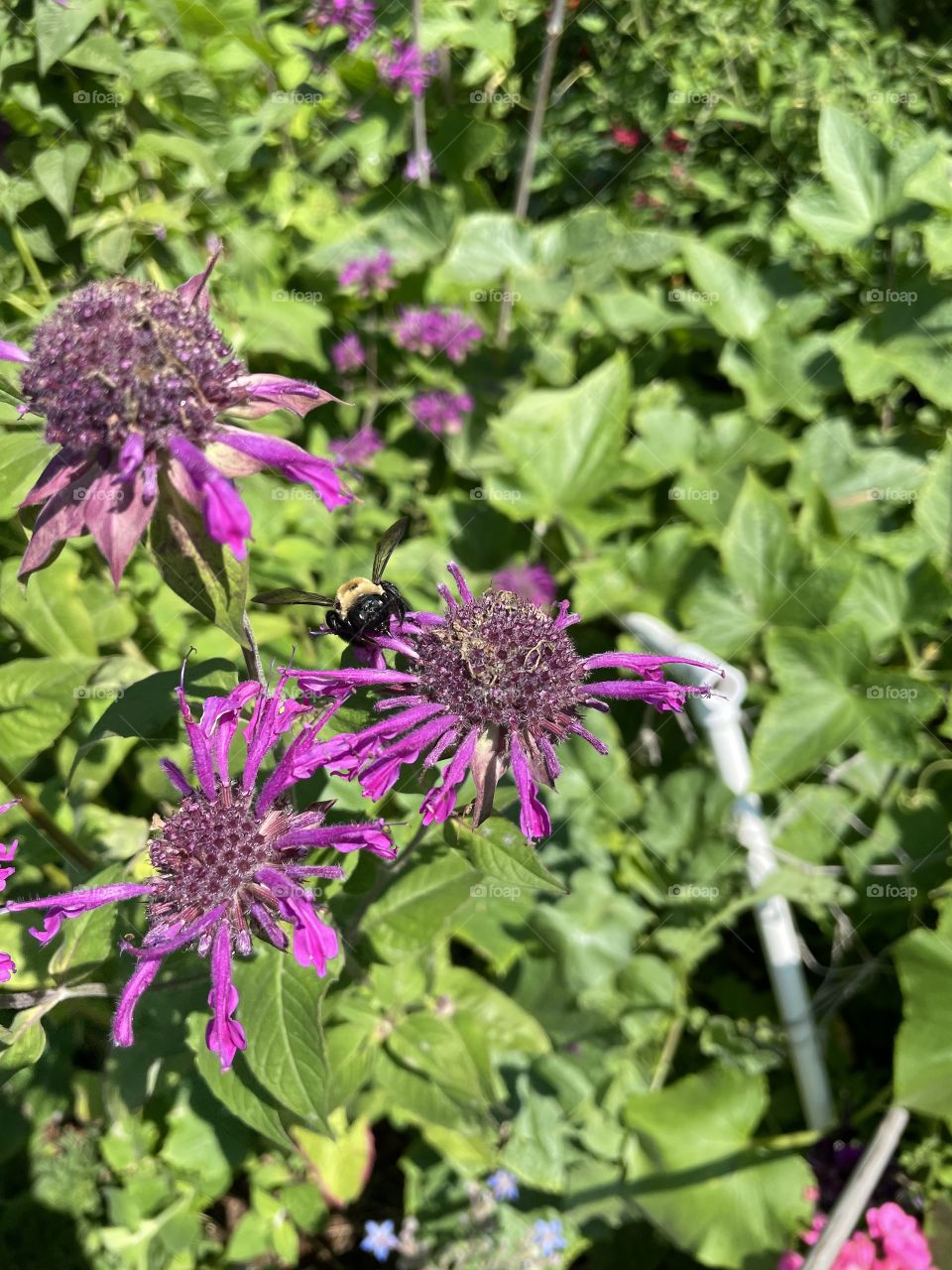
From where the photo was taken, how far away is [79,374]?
2.97ft

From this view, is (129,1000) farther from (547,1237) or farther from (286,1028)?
(547,1237)

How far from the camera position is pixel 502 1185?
1938mm

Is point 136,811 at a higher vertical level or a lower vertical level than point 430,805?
lower

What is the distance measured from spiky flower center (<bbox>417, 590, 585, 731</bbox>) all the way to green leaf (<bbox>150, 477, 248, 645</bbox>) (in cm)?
26

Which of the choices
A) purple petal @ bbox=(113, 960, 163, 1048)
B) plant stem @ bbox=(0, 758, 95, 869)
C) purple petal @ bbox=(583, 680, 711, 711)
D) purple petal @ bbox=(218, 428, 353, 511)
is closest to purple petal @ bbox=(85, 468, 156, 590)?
purple petal @ bbox=(218, 428, 353, 511)

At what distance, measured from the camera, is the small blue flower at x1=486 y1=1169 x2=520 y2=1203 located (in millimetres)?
1933

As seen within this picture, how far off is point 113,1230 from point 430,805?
1.44 metres

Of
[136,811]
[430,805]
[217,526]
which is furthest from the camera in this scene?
[136,811]

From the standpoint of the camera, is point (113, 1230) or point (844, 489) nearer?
point (113, 1230)

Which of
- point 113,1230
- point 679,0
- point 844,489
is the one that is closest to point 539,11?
point 679,0

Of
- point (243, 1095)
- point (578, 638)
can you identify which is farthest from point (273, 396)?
point (578, 638)

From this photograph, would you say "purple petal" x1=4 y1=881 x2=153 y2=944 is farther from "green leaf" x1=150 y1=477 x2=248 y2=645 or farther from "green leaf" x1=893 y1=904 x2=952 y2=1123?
"green leaf" x1=893 y1=904 x2=952 y2=1123

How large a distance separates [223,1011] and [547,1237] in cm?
138

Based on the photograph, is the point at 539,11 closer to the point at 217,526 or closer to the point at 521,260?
the point at 521,260
